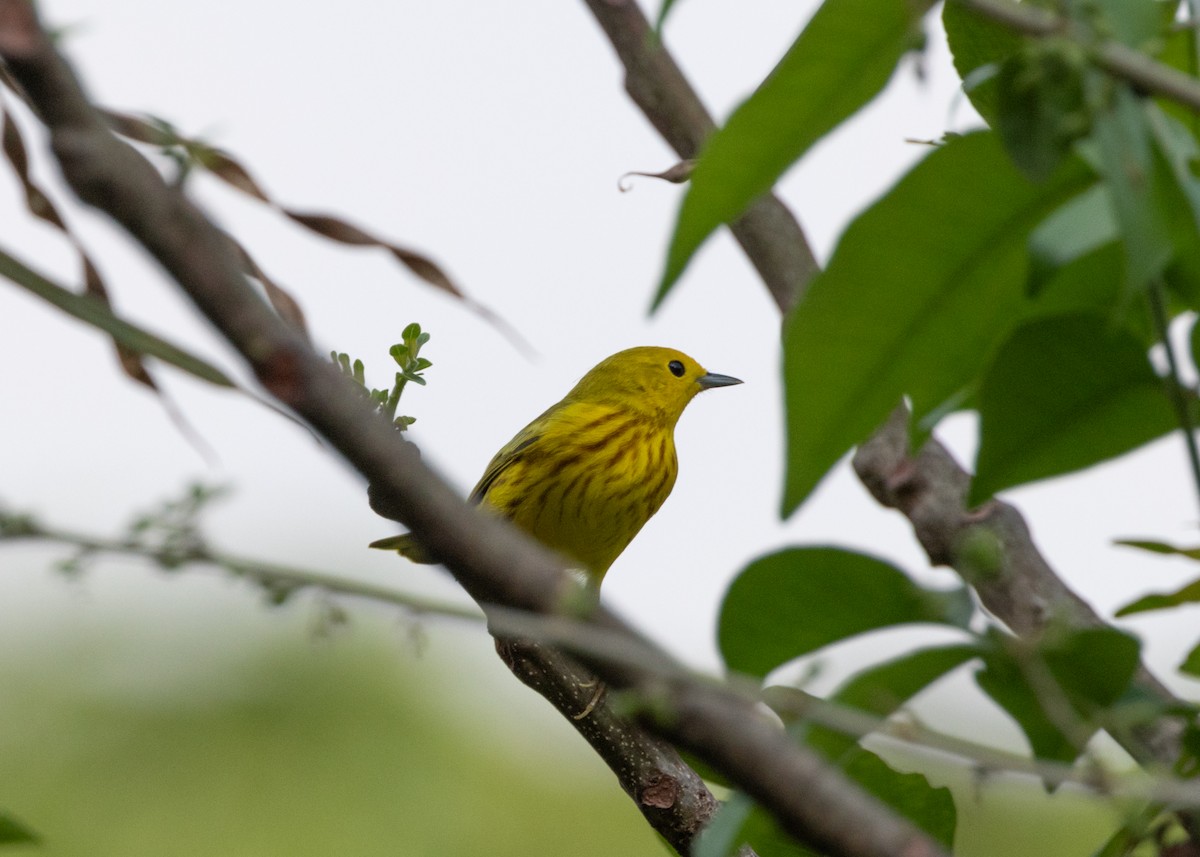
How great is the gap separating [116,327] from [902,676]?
462mm

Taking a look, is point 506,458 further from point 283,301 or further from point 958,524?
point 283,301

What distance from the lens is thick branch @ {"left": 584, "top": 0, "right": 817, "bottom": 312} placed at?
177cm

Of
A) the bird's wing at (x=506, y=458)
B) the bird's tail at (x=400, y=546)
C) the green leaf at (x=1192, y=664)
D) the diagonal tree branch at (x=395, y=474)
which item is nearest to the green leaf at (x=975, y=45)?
the green leaf at (x=1192, y=664)

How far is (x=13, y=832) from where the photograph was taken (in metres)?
0.85

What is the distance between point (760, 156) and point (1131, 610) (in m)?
0.46

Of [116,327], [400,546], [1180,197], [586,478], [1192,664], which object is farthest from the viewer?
[586,478]

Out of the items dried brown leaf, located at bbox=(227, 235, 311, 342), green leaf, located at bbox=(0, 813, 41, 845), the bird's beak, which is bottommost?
green leaf, located at bbox=(0, 813, 41, 845)

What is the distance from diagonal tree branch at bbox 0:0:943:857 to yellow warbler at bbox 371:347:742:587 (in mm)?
2798

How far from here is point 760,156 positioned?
79cm

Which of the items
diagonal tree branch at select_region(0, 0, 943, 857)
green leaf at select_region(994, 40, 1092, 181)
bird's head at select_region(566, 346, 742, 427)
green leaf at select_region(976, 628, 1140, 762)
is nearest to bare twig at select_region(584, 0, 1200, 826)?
green leaf at select_region(976, 628, 1140, 762)

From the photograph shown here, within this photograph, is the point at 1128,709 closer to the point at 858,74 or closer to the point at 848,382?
the point at 848,382

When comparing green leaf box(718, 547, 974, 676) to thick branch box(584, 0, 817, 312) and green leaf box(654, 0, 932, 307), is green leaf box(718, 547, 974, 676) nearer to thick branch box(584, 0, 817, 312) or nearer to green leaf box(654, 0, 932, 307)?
green leaf box(654, 0, 932, 307)

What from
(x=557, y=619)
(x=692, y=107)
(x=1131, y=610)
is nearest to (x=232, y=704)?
(x=692, y=107)

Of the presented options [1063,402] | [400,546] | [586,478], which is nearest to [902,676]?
[1063,402]
